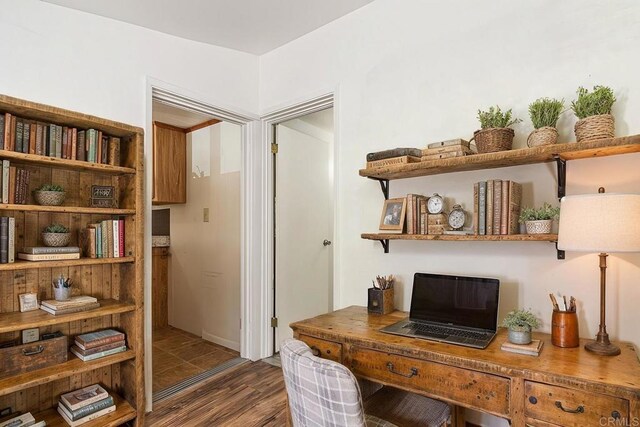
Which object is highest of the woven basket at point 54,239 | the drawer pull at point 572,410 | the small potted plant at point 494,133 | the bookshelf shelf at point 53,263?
the small potted plant at point 494,133

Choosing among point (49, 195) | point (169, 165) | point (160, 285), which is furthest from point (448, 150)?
point (160, 285)

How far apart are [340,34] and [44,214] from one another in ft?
7.42

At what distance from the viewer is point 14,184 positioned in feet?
5.89

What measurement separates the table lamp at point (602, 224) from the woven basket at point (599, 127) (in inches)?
11.8

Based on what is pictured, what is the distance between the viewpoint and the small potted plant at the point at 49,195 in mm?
1900

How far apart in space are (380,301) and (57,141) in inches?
79.4

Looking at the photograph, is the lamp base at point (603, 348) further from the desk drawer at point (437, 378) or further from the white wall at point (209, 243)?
the white wall at point (209, 243)

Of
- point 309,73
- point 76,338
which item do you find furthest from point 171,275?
point 309,73

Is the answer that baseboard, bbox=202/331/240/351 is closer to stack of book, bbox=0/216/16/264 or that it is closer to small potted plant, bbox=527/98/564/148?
stack of book, bbox=0/216/16/264

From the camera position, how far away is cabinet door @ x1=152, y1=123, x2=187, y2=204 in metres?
3.84

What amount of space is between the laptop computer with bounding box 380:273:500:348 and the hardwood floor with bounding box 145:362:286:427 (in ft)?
3.72

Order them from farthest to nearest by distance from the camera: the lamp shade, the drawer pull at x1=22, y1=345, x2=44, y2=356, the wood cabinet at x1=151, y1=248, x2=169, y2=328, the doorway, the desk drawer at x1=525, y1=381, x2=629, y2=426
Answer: the wood cabinet at x1=151, y1=248, x2=169, y2=328 < the doorway < the drawer pull at x1=22, y1=345, x2=44, y2=356 < the lamp shade < the desk drawer at x1=525, y1=381, x2=629, y2=426

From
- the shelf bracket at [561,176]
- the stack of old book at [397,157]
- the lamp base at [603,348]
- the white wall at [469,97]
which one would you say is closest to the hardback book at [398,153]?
the stack of old book at [397,157]

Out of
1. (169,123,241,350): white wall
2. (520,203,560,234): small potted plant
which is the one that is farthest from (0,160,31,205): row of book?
(520,203,560,234): small potted plant
